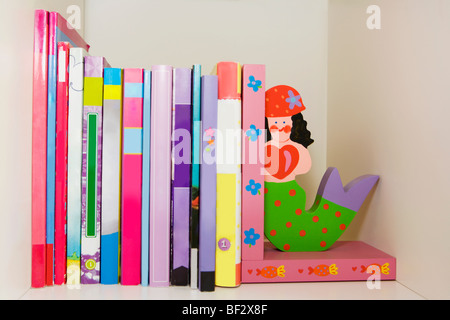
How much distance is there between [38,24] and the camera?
76 centimetres

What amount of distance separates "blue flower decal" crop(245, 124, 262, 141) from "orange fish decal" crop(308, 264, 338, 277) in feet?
0.92

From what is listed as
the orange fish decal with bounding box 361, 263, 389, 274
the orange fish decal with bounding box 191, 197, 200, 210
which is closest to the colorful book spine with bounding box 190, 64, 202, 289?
the orange fish decal with bounding box 191, 197, 200, 210

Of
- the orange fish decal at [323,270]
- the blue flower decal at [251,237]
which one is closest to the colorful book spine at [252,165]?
the blue flower decal at [251,237]

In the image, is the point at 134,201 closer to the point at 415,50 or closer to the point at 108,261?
the point at 108,261

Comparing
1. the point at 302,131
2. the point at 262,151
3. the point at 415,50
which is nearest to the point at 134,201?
the point at 262,151

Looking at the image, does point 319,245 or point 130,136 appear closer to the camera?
point 130,136

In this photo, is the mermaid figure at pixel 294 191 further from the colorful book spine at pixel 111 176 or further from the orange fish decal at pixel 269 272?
the colorful book spine at pixel 111 176

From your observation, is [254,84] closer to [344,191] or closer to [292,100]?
[292,100]

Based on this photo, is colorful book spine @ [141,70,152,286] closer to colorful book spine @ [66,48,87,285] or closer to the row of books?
the row of books

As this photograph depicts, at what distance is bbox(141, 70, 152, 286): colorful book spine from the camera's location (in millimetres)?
793

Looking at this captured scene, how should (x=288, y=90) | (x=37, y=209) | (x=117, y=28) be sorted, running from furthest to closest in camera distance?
(x=117, y=28) → (x=288, y=90) → (x=37, y=209)

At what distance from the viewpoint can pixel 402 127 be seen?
829 mm

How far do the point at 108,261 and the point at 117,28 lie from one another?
0.68m

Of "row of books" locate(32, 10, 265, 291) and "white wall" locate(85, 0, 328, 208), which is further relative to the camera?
"white wall" locate(85, 0, 328, 208)
